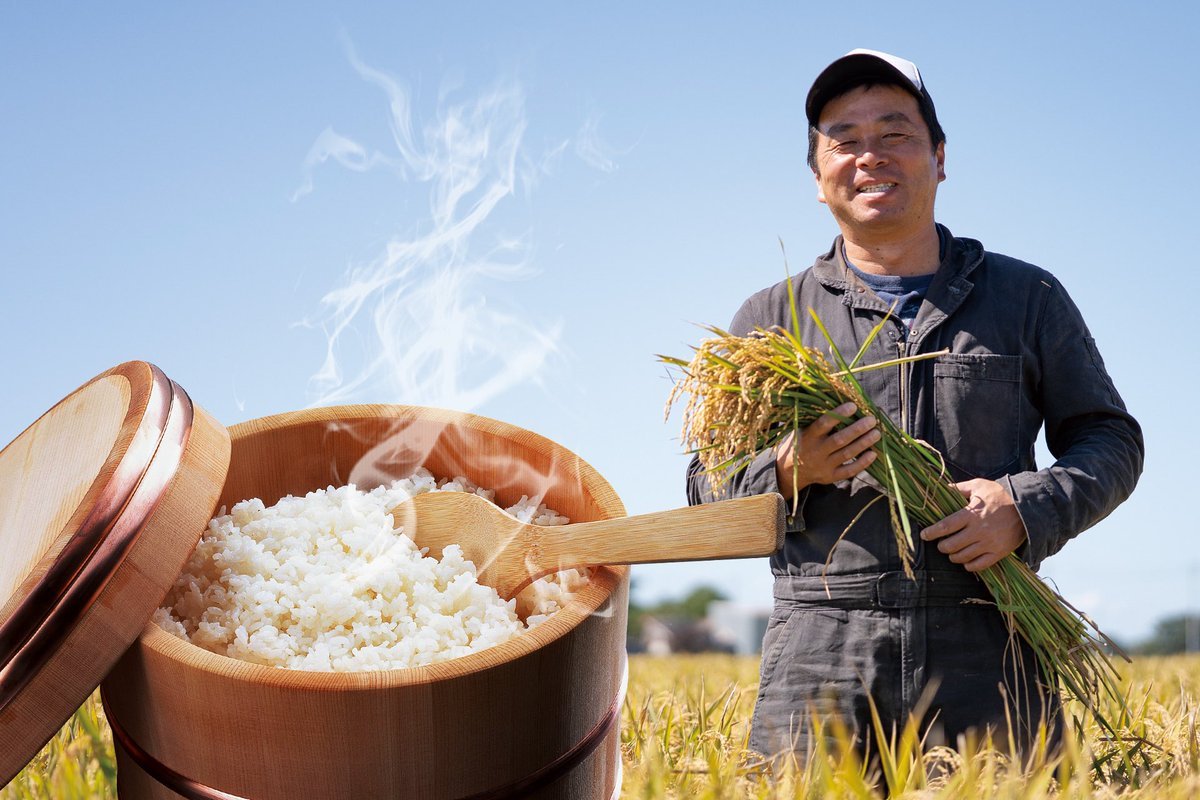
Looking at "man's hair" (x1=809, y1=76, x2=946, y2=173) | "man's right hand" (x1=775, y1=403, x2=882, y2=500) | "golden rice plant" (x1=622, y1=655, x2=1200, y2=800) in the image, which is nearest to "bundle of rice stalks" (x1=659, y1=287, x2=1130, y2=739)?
"man's right hand" (x1=775, y1=403, x2=882, y2=500)

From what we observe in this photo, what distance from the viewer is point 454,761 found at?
181 centimetres

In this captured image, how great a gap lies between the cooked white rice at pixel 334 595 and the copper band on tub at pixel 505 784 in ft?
0.78

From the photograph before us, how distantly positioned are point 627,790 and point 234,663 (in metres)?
0.86

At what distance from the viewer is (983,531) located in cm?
238

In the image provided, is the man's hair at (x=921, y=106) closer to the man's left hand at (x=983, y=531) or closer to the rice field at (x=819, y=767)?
the man's left hand at (x=983, y=531)

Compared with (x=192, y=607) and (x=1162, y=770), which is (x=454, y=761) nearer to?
(x=192, y=607)

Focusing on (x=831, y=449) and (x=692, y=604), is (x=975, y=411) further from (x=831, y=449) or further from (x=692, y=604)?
(x=692, y=604)

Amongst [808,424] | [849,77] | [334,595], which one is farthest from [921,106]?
[334,595]

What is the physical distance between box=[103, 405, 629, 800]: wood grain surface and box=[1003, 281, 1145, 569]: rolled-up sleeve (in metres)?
1.01

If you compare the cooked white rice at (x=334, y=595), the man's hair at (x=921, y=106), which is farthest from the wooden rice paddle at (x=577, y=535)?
the man's hair at (x=921, y=106)

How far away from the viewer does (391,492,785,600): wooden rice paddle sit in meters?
1.96

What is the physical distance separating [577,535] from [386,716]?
55 cm

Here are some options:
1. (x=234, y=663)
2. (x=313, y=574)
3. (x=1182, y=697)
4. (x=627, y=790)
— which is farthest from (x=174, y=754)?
(x=1182, y=697)

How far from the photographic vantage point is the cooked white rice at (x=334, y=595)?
6.46 ft
